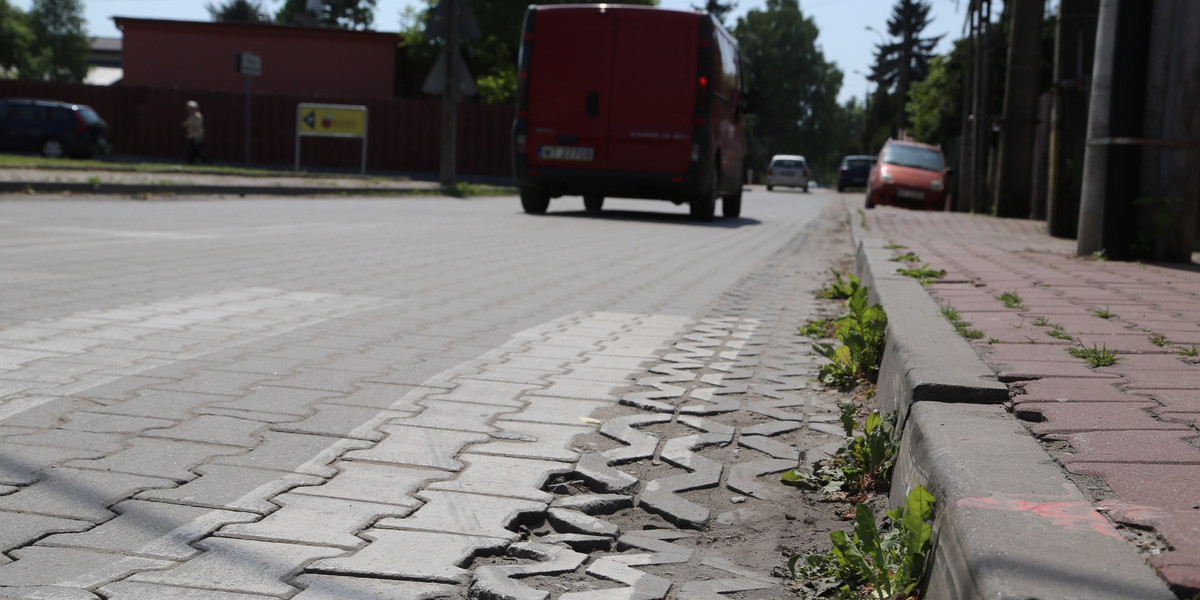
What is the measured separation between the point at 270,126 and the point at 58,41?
91837mm

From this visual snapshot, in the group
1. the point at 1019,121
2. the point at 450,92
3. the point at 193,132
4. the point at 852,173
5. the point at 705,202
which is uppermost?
the point at 450,92

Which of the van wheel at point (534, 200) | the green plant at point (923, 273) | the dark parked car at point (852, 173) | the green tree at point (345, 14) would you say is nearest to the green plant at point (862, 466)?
the green plant at point (923, 273)

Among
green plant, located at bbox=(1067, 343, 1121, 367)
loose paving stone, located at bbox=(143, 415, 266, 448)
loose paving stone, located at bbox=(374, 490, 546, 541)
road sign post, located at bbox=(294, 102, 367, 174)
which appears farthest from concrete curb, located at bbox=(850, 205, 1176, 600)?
road sign post, located at bbox=(294, 102, 367, 174)

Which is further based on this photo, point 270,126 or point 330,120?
point 270,126

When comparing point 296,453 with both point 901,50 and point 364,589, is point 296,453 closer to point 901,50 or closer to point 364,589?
point 364,589

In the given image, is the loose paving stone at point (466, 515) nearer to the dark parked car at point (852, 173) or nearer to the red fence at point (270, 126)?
the red fence at point (270, 126)

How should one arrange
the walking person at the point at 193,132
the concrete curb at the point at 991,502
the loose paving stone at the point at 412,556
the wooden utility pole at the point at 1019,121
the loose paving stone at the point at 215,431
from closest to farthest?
1. the concrete curb at the point at 991,502
2. the loose paving stone at the point at 412,556
3. the loose paving stone at the point at 215,431
4. the wooden utility pole at the point at 1019,121
5. the walking person at the point at 193,132

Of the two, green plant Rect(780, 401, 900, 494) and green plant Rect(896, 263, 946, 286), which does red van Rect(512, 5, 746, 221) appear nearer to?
green plant Rect(896, 263, 946, 286)

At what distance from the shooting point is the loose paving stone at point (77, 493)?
2846 millimetres

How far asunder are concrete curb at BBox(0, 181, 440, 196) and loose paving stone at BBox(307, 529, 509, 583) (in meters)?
15.0

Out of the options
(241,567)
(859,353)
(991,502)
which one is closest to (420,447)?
(241,567)

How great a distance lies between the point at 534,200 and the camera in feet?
57.5

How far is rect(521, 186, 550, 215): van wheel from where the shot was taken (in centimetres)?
1739

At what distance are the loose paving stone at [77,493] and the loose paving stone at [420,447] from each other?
599 mm
